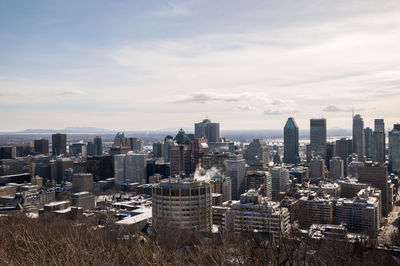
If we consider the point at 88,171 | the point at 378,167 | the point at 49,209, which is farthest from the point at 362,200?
the point at 88,171

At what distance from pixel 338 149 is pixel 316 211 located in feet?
190

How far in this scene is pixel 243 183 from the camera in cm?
5412

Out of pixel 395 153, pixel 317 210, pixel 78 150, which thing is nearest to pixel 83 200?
pixel 317 210

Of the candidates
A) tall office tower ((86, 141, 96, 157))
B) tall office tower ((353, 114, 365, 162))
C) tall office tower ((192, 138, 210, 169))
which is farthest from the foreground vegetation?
tall office tower ((86, 141, 96, 157))

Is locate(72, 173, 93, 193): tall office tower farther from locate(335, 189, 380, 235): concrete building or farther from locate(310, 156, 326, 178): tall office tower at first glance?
locate(310, 156, 326, 178): tall office tower

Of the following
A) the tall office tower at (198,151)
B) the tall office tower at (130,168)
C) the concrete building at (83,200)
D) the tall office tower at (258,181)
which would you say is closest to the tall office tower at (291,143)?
the tall office tower at (198,151)

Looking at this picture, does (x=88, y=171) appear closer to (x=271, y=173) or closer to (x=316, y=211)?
(x=271, y=173)

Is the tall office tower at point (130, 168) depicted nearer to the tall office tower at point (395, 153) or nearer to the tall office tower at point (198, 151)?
the tall office tower at point (198, 151)

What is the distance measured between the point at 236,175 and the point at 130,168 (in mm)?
22278

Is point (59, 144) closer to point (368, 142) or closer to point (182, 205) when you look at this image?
point (368, 142)

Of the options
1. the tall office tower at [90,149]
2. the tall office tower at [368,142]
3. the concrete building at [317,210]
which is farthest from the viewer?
the tall office tower at [90,149]

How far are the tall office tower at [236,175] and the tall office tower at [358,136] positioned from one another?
46.2 meters

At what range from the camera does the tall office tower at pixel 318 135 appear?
97.0 m

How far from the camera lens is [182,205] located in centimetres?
2286
